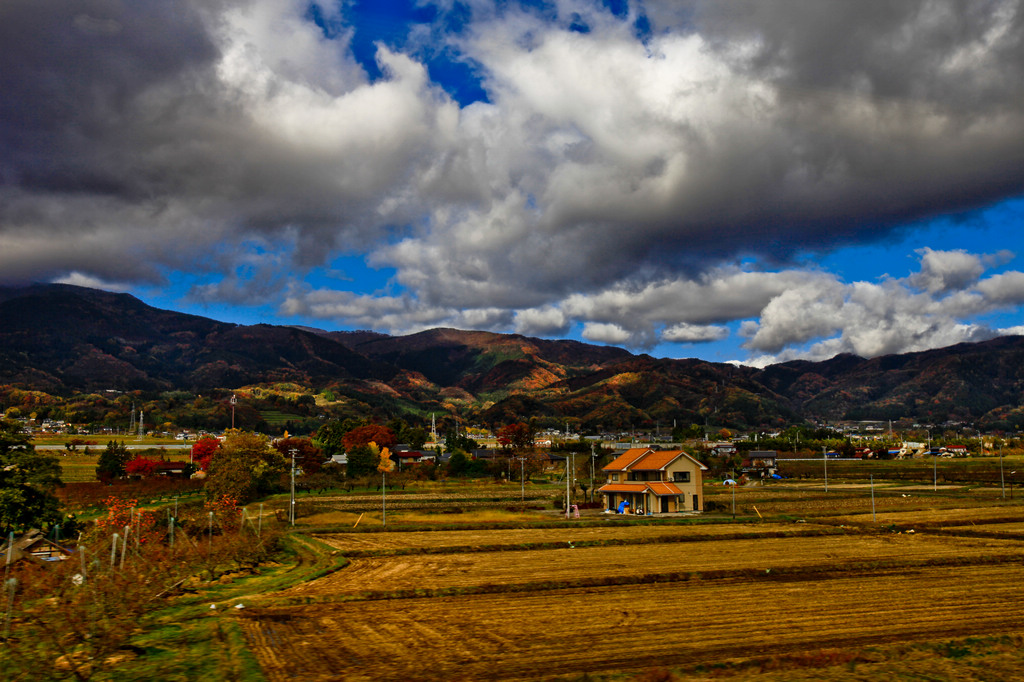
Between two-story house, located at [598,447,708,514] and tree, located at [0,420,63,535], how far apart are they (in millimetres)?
40328

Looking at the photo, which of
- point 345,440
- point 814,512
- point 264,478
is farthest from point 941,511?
point 345,440

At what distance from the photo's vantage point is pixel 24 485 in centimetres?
3269

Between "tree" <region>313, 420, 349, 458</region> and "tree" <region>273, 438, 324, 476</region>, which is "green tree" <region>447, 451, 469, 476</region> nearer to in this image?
"tree" <region>273, 438, 324, 476</region>

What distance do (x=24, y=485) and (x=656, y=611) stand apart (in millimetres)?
32365

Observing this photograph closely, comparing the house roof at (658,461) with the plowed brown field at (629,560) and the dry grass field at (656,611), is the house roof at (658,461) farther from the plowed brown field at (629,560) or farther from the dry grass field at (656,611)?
the plowed brown field at (629,560)

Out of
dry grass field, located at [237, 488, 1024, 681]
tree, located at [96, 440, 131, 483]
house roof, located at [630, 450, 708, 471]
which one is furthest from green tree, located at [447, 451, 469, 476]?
dry grass field, located at [237, 488, 1024, 681]

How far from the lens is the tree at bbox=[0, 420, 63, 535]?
31.8 meters

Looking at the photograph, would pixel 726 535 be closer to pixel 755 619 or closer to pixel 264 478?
pixel 755 619

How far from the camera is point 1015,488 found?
7112 centimetres

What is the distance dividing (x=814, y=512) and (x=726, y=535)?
17195 millimetres

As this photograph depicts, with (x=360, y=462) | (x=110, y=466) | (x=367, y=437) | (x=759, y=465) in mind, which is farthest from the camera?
(x=367, y=437)

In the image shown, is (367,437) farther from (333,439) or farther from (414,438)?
(414,438)

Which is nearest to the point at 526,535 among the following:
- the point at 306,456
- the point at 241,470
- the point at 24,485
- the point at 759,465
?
the point at 24,485

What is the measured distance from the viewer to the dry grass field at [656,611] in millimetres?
14344
